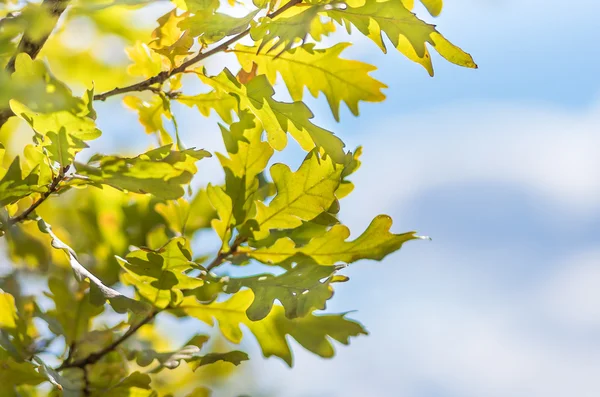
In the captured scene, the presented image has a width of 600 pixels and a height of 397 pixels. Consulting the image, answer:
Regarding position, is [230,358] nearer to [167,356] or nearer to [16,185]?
[167,356]

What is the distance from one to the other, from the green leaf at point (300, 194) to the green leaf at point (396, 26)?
158mm

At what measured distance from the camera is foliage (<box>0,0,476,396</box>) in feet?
2.58

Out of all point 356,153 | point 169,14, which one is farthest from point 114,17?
point 356,153

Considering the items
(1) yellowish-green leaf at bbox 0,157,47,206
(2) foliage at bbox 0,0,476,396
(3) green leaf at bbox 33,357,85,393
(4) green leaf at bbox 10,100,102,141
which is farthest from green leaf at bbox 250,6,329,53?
(3) green leaf at bbox 33,357,85,393

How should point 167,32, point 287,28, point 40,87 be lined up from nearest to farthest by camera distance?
point 40,87
point 287,28
point 167,32

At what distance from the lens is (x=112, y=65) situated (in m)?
1.33

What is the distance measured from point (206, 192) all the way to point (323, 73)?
0.74 ft

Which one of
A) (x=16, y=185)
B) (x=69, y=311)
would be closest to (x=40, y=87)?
(x=16, y=185)

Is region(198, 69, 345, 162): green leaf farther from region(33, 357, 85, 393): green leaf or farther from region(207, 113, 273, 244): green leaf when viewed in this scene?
region(33, 357, 85, 393): green leaf

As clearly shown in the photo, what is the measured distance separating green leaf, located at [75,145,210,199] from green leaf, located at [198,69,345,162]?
8 cm

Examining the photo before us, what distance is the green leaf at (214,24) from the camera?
31.0 inches

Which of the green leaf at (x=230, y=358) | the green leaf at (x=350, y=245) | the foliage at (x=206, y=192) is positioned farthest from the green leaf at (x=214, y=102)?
the green leaf at (x=230, y=358)

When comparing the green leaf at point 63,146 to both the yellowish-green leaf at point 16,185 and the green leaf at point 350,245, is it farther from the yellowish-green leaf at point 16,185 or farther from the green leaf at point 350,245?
the green leaf at point 350,245

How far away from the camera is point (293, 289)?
2.61ft
